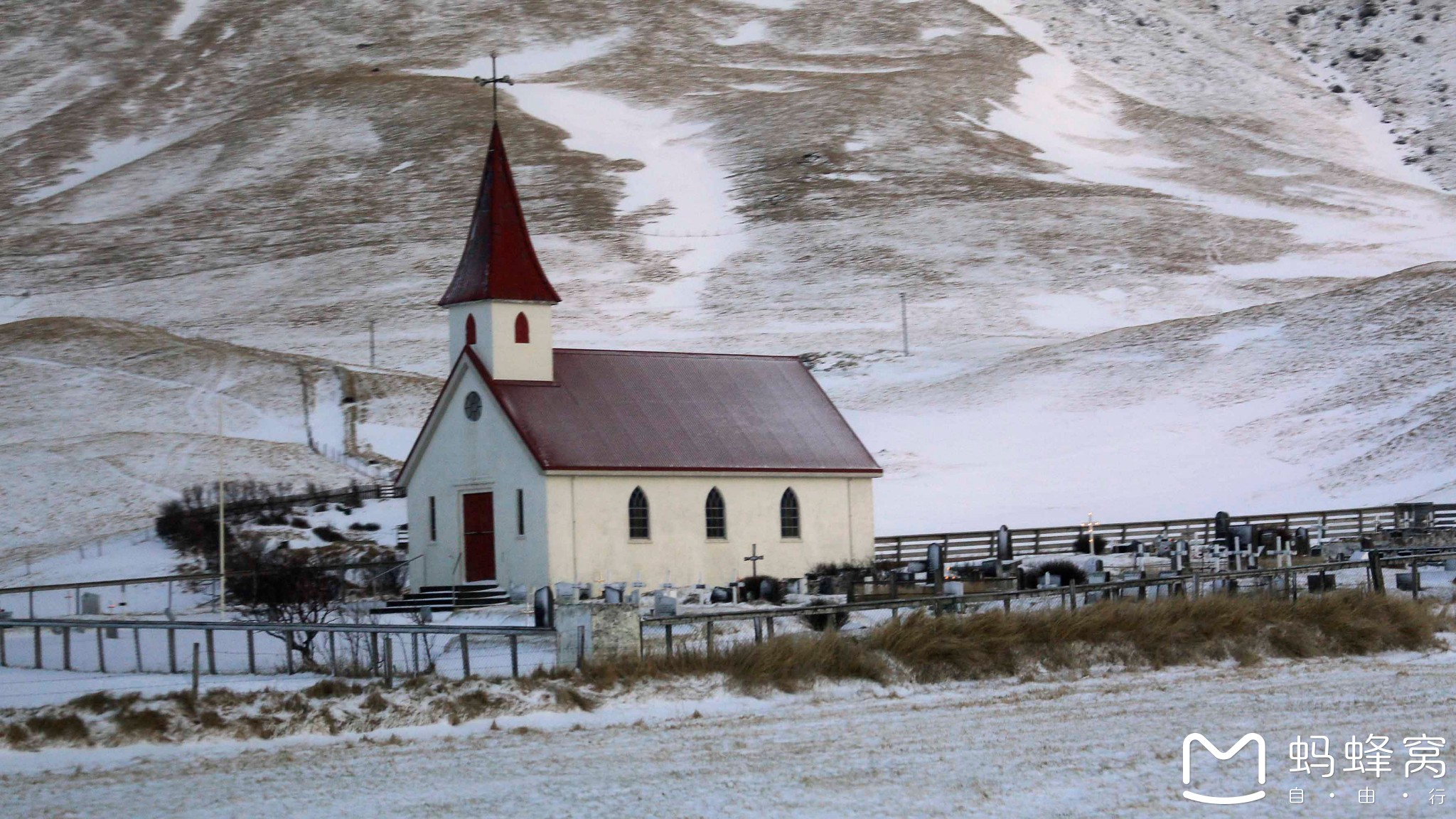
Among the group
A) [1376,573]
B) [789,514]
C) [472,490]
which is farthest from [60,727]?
[789,514]

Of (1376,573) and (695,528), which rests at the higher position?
(695,528)

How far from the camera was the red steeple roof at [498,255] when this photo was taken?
151 feet

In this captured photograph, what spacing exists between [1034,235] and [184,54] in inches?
4100

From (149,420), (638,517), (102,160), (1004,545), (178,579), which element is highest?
(102,160)

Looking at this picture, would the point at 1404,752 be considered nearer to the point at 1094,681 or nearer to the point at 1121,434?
the point at 1094,681

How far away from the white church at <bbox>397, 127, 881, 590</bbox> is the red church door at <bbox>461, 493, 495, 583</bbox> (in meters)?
0.04

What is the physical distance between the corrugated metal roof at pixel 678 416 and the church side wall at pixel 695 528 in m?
0.45

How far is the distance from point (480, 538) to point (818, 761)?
25.8 metres

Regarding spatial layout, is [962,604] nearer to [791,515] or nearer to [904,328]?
[791,515]

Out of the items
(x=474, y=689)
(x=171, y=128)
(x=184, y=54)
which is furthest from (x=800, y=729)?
(x=184, y=54)

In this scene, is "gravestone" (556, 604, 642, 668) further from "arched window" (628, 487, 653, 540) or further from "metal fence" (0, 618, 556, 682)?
"arched window" (628, 487, 653, 540)

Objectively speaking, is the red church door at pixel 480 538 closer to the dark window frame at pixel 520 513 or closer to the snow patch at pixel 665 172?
the dark window frame at pixel 520 513

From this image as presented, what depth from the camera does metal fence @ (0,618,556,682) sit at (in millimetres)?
24922

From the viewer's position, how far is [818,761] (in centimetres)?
2027
